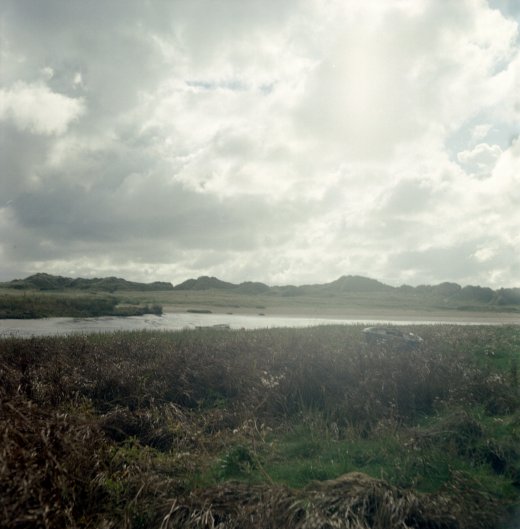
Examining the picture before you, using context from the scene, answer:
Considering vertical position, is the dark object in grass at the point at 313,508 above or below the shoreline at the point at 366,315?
below

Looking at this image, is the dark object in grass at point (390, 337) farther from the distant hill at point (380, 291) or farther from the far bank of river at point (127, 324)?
the distant hill at point (380, 291)

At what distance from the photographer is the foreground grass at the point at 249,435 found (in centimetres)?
654

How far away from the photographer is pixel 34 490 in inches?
223

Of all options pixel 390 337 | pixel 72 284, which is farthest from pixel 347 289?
pixel 390 337

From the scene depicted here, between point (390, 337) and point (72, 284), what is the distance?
439ft

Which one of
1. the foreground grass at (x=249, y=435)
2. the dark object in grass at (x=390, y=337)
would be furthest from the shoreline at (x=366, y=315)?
the foreground grass at (x=249, y=435)

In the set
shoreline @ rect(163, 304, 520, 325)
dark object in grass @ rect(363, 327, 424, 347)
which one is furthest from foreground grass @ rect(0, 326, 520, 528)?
shoreline @ rect(163, 304, 520, 325)

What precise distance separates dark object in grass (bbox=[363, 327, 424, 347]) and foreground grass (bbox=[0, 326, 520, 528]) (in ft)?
10.2

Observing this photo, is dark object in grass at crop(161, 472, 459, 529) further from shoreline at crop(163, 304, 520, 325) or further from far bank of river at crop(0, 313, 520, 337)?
shoreline at crop(163, 304, 520, 325)

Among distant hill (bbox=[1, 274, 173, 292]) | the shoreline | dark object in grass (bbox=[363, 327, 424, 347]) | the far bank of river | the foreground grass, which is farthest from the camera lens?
distant hill (bbox=[1, 274, 173, 292])

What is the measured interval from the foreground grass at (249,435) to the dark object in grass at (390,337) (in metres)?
3.10

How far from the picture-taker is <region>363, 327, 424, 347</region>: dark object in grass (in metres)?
22.0

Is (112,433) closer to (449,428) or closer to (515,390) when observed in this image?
(449,428)

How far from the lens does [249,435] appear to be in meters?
10.7
